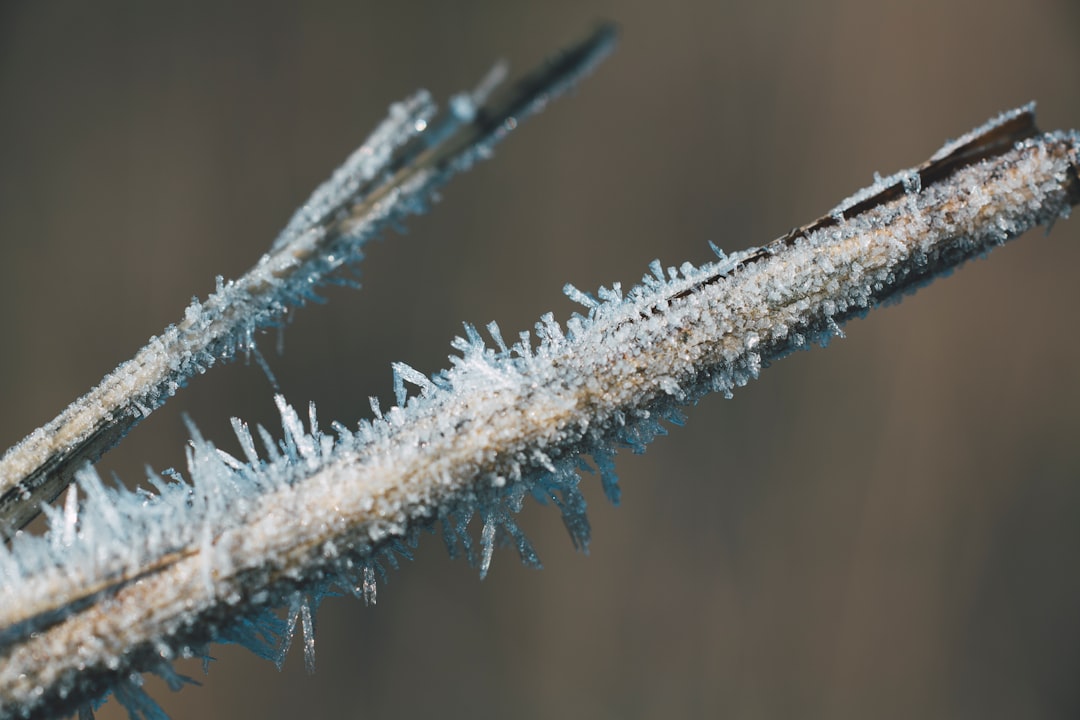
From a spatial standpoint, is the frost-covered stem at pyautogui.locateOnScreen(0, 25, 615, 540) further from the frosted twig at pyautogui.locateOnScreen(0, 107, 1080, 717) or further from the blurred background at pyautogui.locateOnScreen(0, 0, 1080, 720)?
the blurred background at pyautogui.locateOnScreen(0, 0, 1080, 720)

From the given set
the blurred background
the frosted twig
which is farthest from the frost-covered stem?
the blurred background

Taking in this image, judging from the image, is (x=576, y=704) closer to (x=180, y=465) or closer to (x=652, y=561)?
(x=652, y=561)

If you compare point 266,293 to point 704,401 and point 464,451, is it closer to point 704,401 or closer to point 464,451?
point 464,451

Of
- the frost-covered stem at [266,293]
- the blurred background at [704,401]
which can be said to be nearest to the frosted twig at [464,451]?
the frost-covered stem at [266,293]

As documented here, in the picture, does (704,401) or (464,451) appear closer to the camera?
(464,451)

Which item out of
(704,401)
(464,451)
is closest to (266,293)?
(464,451)

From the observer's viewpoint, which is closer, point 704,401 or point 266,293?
point 266,293
